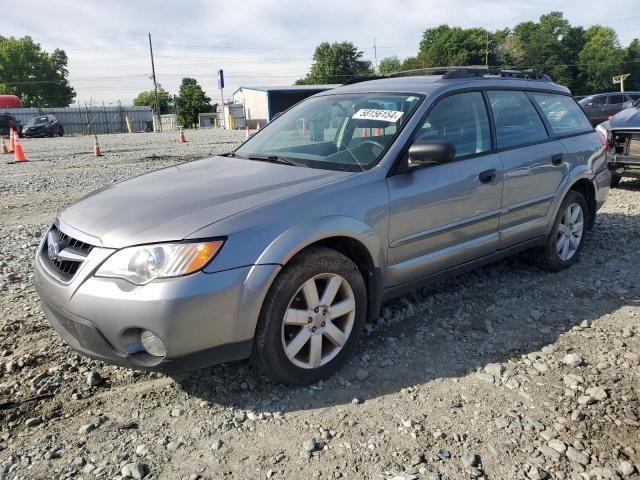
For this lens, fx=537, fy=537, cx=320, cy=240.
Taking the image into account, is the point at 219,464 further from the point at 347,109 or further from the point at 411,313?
the point at 347,109

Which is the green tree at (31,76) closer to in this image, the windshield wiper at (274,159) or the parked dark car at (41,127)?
the parked dark car at (41,127)

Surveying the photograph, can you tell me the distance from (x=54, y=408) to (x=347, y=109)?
8.72ft

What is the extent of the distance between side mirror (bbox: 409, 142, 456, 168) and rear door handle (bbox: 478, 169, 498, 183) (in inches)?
23.5

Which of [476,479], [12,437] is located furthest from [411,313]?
[12,437]

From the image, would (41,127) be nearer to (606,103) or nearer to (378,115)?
(606,103)

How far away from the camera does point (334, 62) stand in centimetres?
9394

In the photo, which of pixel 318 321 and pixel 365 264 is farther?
pixel 365 264

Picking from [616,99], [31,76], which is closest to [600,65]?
[616,99]

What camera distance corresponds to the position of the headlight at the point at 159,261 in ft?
8.17

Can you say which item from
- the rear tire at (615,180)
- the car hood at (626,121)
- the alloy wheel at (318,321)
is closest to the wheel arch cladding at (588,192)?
the alloy wheel at (318,321)

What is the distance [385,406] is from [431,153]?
1.49 metres

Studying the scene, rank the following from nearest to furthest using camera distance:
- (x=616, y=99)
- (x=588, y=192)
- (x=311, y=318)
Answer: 1. (x=311, y=318)
2. (x=588, y=192)
3. (x=616, y=99)

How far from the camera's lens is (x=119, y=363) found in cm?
260

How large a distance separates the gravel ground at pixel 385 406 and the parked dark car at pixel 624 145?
4.45m
